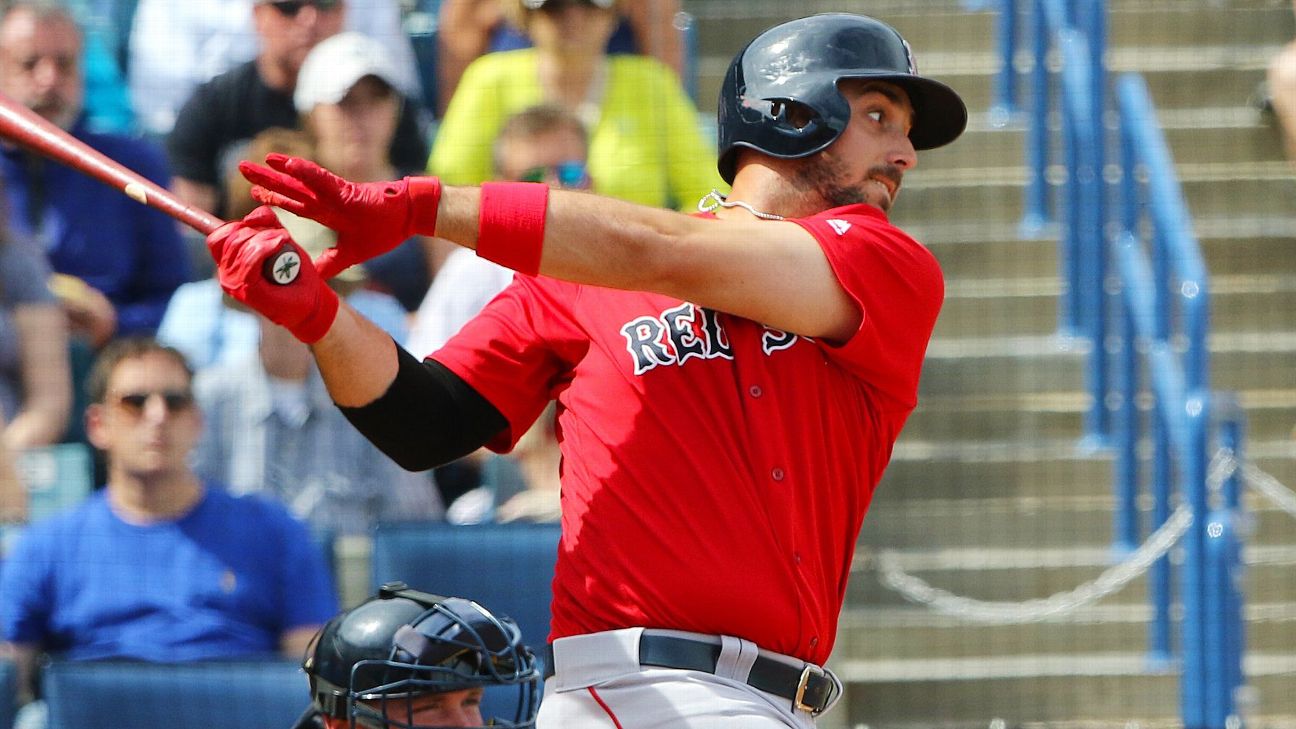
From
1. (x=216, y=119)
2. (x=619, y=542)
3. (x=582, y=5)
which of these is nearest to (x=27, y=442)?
(x=216, y=119)

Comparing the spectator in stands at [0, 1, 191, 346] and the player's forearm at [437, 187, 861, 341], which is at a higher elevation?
the spectator in stands at [0, 1, 191, 346]

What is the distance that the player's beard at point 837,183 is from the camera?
8.80 feet

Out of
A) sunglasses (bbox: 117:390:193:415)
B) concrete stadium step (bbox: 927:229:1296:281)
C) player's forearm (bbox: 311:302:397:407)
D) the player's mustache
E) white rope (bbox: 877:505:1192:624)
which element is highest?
concrete stadium step (bbox: 927:229:1296:281)

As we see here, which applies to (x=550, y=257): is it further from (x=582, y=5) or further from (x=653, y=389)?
(x=582, y=5)

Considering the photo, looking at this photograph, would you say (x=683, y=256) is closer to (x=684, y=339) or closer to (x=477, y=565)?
(x=684, y=339)

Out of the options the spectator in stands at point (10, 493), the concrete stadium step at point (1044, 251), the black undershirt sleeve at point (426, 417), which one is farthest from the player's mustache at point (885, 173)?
the concrete stadium step at point (1044, 251)

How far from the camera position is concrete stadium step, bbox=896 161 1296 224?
6914mm

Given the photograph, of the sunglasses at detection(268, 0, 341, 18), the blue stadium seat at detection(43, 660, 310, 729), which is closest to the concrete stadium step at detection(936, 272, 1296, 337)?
the sunglasses at detection(268, 0, 341, 18)

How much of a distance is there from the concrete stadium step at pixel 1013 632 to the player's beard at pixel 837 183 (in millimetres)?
3090

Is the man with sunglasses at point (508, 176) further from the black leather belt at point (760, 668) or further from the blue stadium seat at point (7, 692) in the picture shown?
the black leather belt at point (760, 668)

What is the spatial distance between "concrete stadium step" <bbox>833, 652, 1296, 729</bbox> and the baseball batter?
298 centimetres

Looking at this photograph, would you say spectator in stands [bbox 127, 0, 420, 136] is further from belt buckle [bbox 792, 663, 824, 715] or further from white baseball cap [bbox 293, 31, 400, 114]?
belt buckle [bbox 792, 663, 824, 715]

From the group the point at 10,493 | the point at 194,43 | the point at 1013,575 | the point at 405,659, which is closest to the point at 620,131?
the point at 194,43

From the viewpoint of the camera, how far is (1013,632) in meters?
5.84
